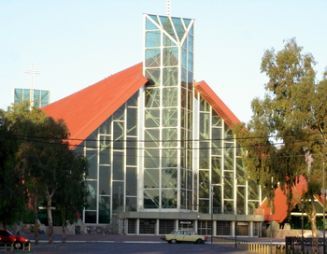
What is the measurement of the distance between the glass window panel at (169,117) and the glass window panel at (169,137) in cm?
57

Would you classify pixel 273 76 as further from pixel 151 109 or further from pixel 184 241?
pixel 151 109

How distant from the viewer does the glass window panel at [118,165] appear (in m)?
83.2

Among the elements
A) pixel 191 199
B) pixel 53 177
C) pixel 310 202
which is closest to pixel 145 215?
pixel 191 199

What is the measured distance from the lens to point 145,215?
8275 cm

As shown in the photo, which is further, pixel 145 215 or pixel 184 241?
pixel 145 215

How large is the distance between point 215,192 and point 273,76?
42807 millimetres

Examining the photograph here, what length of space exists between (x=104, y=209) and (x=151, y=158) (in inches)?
303

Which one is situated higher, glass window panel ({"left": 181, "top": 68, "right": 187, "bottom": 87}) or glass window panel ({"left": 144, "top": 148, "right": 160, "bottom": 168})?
glass window panel ({"left": 181, "top": 68, "right": 187, "bottom": 87})

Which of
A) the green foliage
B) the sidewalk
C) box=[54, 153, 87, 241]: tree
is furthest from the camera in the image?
the sidewalk

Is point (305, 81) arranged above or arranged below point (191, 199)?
above

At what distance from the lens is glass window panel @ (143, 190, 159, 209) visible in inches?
3290

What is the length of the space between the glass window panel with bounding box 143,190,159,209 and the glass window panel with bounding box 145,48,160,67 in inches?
561

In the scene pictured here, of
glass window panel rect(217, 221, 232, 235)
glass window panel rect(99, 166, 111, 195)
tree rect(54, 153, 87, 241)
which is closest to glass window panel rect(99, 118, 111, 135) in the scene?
glass window panel rect(99, 166, 111, 195)

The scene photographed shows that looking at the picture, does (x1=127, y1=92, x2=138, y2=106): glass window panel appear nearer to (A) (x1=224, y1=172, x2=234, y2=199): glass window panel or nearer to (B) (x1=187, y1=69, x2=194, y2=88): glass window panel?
(B) (x1=187, y1=69, x2=194, y2=88): glass window panel
